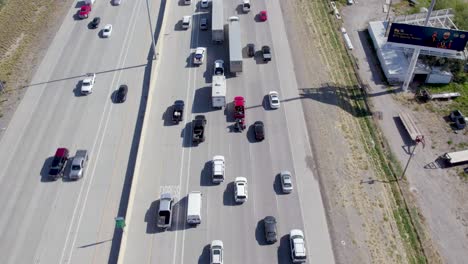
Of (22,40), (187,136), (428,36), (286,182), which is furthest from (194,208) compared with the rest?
(22,40)

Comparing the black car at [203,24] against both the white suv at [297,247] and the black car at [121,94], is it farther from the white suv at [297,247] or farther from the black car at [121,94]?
the white suv at [297,247]

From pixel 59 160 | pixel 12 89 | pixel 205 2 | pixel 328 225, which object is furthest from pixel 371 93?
pixel 12 89

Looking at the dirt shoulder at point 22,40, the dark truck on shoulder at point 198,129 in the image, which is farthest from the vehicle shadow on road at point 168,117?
the dirt shoulder at point 22,40

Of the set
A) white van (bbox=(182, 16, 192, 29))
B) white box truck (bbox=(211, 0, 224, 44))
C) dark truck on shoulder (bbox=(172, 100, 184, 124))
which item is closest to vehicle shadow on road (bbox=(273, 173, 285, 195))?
dark truck on shoulder (bbox=(172, 100, 184, 124))

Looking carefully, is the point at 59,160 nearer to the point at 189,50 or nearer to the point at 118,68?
the point at 118,68

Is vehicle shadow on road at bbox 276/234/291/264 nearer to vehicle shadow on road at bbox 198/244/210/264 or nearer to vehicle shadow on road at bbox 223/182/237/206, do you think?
vehicle shadow on road at bbox 223/182/237/206
